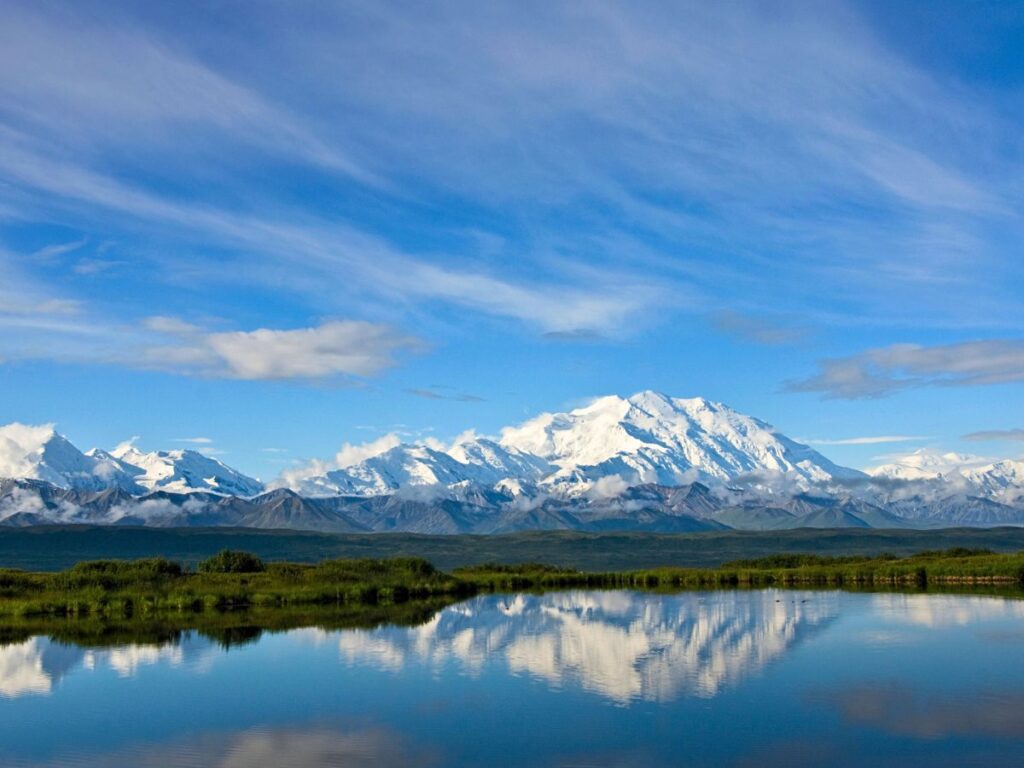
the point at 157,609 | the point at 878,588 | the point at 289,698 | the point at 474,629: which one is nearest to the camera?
the point at 289,698

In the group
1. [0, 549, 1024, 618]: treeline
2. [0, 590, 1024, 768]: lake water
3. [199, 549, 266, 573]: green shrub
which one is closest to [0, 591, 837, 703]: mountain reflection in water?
[0, 590, 1024, 768]: lake water

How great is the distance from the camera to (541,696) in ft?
118

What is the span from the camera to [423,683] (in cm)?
4009

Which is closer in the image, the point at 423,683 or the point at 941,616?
the point at 423,683

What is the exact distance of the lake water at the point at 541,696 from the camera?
28578mm

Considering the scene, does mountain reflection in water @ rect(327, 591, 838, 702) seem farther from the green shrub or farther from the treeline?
the green shrub

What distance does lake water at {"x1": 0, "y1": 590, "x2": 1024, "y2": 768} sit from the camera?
2858cm

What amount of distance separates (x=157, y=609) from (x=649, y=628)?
114ft

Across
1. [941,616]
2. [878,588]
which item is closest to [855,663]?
[941,616]

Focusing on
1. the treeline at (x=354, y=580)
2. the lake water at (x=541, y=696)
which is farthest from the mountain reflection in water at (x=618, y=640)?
the treeline at (x=354, y=580)

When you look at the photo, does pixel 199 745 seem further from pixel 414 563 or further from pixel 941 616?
pixel 414 563

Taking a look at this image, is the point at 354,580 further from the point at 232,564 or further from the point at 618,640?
the point at 618,640

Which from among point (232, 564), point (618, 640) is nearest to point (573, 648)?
point (618, 640)

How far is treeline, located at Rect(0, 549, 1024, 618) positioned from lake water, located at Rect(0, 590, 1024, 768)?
726 inches
